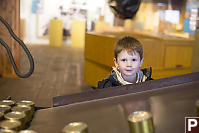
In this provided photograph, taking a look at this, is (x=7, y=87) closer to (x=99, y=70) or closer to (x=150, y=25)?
(x=99, y=70)

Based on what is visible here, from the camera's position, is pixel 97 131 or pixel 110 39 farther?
pixel 110 39

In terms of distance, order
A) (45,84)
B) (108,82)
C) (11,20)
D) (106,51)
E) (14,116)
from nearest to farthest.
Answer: (14,116) < (108,82) < (106,51) < (45,84) < (11,20)

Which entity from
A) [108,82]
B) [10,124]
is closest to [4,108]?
[10,124]

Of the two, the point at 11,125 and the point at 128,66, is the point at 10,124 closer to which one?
the point at 11,125

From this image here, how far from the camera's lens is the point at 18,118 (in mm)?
682

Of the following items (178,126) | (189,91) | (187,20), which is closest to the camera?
(178,126)

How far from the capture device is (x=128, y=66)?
1.49m

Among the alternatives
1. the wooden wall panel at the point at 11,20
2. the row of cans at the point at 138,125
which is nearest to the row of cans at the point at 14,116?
the row of cans at the point at 138,125

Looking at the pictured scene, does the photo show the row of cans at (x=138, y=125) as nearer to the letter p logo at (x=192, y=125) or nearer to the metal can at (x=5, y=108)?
the letter p logo at (x=192, y=125)

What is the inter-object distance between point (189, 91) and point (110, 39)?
101 inches

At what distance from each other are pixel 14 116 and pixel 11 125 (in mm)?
65

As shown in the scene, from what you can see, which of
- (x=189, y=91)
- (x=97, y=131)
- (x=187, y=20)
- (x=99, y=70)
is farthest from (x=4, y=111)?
(x=187, y=20)

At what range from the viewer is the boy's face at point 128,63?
4.88 ft

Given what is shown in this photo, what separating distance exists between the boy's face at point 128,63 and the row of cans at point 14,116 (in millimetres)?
744
